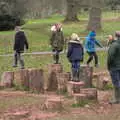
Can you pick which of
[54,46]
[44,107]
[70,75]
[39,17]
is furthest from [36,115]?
[39,17]

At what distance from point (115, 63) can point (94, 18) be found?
2389 cm

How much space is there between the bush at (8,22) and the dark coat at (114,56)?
29.6m

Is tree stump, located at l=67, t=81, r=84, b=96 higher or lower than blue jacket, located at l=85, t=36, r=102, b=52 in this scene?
lower

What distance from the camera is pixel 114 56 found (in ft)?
40.3

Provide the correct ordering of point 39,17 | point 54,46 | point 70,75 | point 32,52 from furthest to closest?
point 39,17 < point 32,52 < point 54,46 < point 70,75

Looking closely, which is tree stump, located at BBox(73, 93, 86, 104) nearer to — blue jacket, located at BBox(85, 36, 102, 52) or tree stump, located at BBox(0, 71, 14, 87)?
tree stump, located at BBox(0, 71, 14, 87)

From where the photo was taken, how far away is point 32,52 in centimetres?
2692

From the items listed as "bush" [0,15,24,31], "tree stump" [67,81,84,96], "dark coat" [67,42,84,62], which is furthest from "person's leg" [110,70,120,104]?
"bush" [0,15,24,31]

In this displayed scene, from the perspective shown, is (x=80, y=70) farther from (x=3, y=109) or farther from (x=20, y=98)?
(x=3, y=109)

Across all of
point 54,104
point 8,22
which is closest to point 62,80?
point 54,104

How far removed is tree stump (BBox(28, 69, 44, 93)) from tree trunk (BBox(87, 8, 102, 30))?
2038 cm

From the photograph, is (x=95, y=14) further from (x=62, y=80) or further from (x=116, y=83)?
(x=116, y=83)

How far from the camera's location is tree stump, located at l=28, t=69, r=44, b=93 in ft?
48.9

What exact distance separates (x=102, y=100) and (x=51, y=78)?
2.60 m
